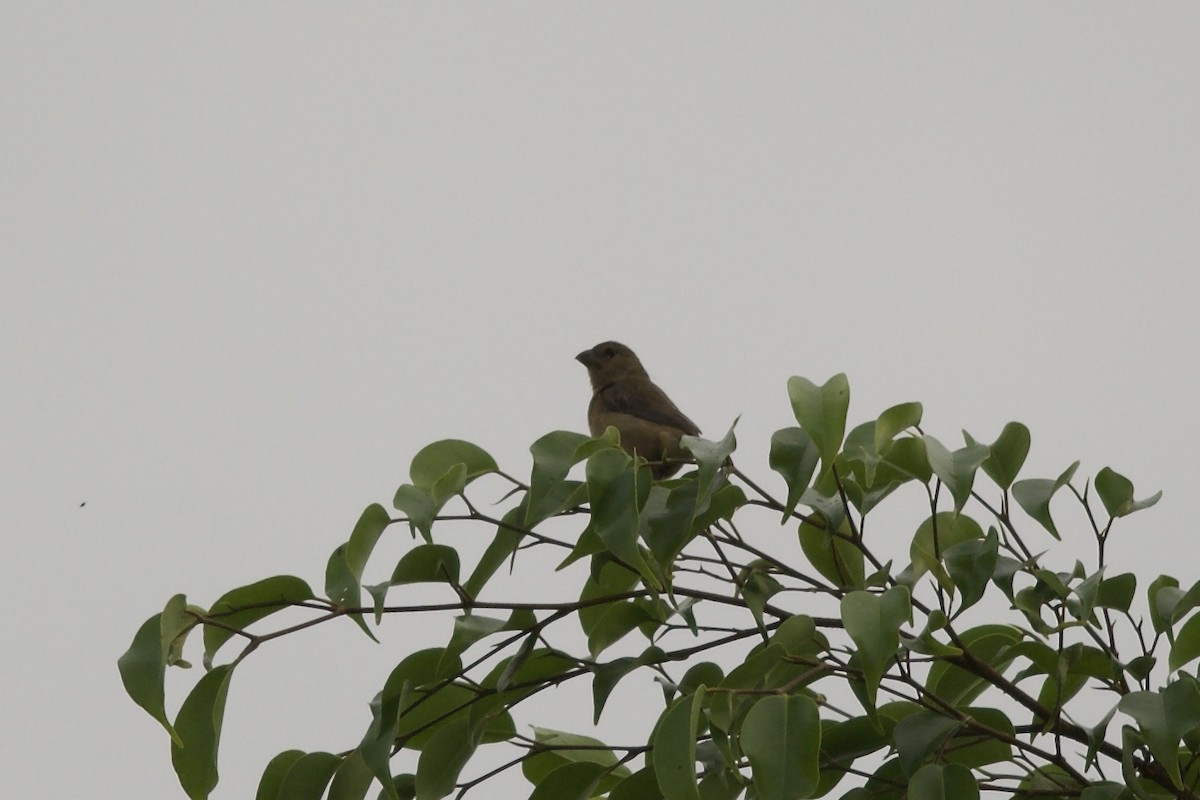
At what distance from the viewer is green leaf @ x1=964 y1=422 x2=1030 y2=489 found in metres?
2.04

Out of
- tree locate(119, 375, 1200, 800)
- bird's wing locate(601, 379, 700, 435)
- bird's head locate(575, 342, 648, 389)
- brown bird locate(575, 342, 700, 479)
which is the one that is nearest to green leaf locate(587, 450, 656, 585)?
tree locate(119, 375, 1200, 800)

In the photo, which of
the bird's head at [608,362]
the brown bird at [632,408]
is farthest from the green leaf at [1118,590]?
the bird's head at [608,362]

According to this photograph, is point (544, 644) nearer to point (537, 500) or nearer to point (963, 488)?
point (537, 500)

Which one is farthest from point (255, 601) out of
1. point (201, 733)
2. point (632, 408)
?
point (632, 408)

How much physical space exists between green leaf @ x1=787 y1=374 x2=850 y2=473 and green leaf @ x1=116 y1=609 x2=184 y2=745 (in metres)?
0.84

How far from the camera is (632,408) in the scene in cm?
502

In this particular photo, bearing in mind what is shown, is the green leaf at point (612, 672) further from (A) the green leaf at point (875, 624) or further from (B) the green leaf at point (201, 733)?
(B) the green leaf at point (201, 733)

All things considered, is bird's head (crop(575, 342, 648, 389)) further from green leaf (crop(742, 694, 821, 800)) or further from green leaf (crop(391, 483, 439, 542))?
green leaf (crop(742, 694, 821, 800))

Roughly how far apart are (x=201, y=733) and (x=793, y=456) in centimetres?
91

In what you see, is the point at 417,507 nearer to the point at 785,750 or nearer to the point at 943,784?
the point at 785,750

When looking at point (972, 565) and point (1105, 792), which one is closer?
point (1105, 792)

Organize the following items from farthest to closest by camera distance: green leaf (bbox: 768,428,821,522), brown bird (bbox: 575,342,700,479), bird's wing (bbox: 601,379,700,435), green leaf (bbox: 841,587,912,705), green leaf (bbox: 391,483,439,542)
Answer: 1. bird's wing (bbox: 601,379,700,435)
2. brown bird (bbox: 575,342,700,479)
3. green leaf (bbox: 391,483,439,542)
4. green leaf (bbox: 768,428,821,522)
5. green leaf (bbox: 841,587,912,705)

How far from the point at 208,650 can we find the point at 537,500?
57 centimetres

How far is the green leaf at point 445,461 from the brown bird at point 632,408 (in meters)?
2.14
